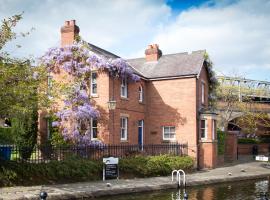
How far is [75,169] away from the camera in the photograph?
62.5 ft

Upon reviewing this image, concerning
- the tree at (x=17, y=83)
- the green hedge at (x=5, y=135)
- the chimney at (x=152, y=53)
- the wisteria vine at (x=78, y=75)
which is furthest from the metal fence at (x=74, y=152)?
the green hedge at (x=5, y=135)

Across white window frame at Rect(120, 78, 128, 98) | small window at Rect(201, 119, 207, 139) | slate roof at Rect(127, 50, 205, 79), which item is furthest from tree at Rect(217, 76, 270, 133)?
white window frame at Rect(120, 78, 128, 98)

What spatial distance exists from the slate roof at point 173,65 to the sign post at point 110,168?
37.0 feet

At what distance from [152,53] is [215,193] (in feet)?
58.4

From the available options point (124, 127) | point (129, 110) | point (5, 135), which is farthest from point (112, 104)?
point (5, 135)

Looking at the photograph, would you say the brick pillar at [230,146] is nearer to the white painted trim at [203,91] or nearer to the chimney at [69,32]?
the white painted trim at [203,91]

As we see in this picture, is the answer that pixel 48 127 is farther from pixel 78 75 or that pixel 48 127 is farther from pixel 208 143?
pixel 208 143

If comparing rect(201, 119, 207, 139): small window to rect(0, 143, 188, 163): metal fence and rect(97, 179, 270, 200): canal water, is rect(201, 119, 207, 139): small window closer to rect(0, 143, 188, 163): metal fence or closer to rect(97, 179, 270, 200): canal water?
rect(0, 143, 188, 163): metal fence

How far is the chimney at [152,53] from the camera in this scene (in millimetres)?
33344

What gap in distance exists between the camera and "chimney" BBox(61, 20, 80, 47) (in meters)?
27.3

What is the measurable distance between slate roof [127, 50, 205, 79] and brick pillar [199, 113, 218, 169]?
3.68 meters

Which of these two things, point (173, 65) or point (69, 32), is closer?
point (69, 32)

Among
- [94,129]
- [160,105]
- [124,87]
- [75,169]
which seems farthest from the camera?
[160,105]

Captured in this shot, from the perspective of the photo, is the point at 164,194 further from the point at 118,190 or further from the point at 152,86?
the point at 152,86
